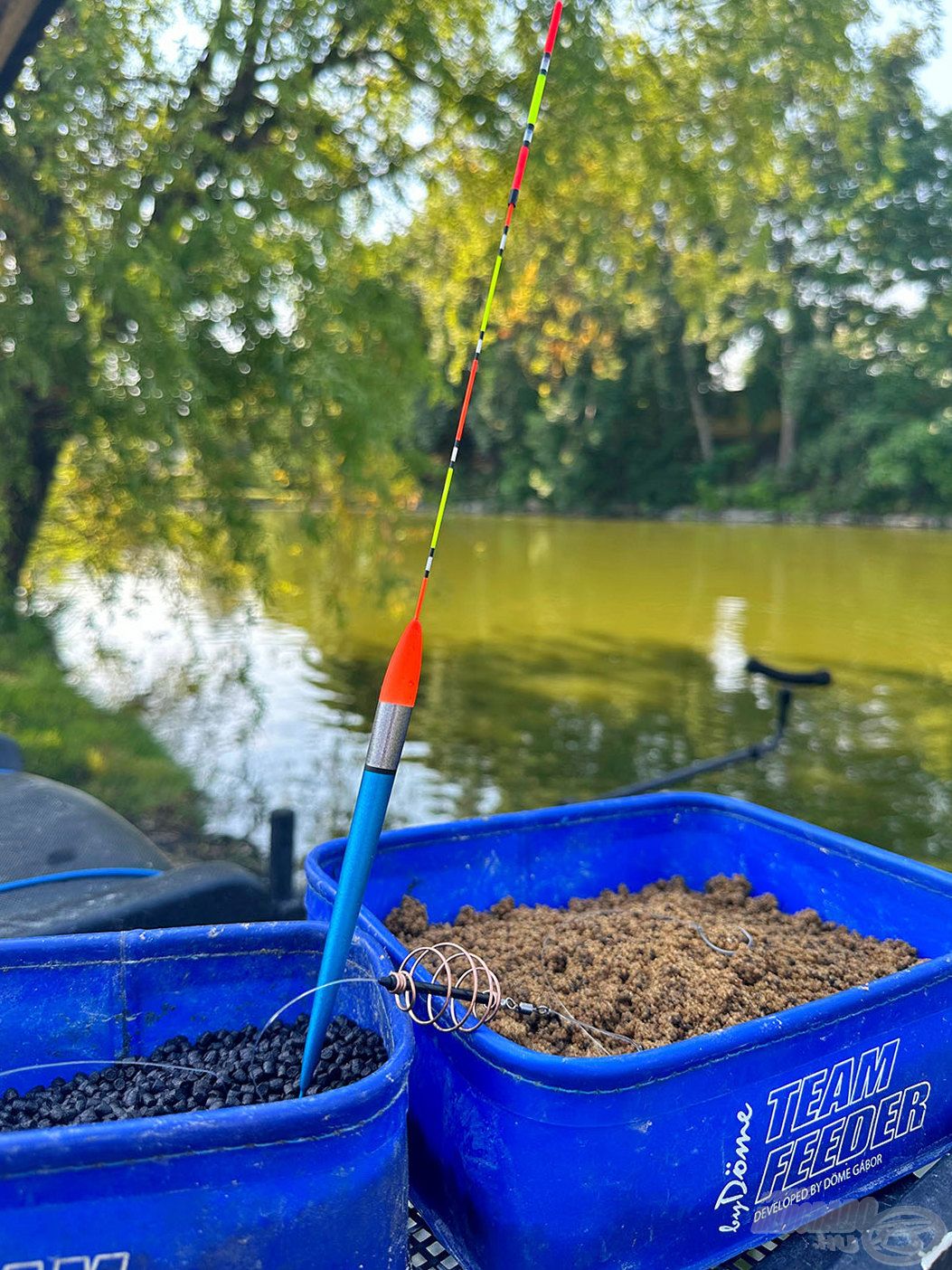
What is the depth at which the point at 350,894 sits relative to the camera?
1482 millimetres

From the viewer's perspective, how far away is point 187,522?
23.0 feet

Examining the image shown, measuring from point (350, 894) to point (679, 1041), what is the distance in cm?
51

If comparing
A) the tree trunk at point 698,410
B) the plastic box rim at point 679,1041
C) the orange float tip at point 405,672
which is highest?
the tree trunk at point 698,410

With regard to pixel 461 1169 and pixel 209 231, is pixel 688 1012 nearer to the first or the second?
pixel 461 1169

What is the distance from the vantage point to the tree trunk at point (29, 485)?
6148mm

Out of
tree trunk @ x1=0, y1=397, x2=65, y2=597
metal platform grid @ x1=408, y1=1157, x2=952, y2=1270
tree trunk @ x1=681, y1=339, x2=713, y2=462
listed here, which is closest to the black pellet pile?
metal platform grid @ x1=408, y1=1157, x2=952, y2=1270

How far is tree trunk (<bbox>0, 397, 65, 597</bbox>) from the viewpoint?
6.15 meters

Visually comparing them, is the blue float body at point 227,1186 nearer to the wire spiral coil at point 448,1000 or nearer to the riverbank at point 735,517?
the wire spiral coil at point 448,1000

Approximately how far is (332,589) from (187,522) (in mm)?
962

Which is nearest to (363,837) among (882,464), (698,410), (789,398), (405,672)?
(405,672)

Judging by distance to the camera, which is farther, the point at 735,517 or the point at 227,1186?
the point at 735,517

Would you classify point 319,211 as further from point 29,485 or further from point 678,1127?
point 678,1127

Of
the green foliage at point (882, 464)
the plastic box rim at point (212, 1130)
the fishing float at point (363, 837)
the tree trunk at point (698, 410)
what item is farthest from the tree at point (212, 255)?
the tree trunk at point (698, 410)

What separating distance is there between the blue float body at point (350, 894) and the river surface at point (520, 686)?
4.91 m
